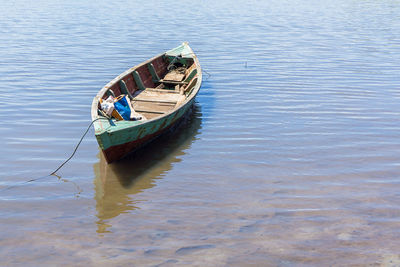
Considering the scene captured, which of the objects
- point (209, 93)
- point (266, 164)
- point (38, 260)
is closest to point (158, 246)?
point (38, 260)

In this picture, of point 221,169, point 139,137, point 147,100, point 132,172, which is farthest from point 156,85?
point 221,169

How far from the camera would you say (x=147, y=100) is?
37.6ft

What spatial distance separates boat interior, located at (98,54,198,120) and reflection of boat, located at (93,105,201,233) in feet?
2.64

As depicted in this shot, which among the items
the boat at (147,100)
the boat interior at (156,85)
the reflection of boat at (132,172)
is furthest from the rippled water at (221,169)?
the boat interior at (156,85)

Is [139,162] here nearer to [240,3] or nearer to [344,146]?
[344,146]

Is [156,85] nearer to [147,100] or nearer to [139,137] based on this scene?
[147,100]

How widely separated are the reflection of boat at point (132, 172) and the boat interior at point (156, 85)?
31.7 inches

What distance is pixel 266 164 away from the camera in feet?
27.6

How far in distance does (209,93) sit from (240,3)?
2932cm

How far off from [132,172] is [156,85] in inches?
230

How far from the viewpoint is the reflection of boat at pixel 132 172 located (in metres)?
6.95

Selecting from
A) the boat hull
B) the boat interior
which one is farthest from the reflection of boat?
the boat interior

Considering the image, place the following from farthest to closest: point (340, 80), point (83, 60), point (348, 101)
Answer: point (83, 60), point (340, 80), point (348, 101)

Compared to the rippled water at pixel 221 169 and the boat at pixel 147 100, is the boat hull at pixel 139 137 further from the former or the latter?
the rippled water at pixel 221 169
